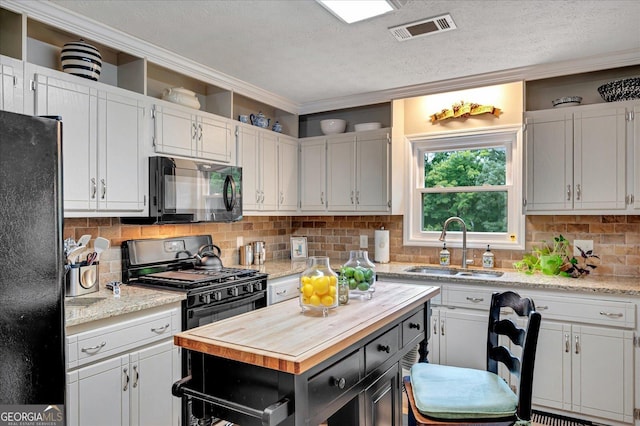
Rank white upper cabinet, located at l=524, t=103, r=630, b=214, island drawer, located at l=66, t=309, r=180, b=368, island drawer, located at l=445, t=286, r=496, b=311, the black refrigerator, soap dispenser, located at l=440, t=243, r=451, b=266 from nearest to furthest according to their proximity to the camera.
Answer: the black refrigerator
island drawer, located at l=66, t=309, r=180, b=368
white upper cabinet, located at l=524, t=103, r=630, b=214
island drawer, located at l=445, t=286, r=496, b=311
soap dispenser, located at l=440, t=243, r=451, b=266

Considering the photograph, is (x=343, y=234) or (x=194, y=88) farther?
(x=343, y=234)

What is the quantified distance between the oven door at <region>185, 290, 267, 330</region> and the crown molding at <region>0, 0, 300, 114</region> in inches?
65.9

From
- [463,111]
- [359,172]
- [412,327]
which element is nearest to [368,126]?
[359,172]

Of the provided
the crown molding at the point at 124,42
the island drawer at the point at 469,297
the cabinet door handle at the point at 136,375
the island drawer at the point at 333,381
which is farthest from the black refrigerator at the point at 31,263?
the island drawer at the point at 469,297

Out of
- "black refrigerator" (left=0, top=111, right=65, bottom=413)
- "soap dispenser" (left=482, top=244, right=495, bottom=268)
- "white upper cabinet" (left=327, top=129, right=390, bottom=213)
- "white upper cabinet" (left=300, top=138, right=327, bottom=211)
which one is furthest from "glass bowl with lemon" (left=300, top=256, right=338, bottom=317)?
"white upper cabinet" (left=300, top=138, right=327, bottom=211)

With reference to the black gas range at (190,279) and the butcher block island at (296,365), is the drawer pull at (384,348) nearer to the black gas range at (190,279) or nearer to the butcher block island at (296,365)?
the butcher block island at (296,365)

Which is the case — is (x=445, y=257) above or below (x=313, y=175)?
below

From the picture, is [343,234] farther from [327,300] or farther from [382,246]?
[327,300]

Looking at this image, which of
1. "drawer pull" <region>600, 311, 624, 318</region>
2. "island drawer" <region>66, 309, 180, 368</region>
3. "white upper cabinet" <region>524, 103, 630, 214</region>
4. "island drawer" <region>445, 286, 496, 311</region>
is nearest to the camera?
"island drawer" <region>66, 309, 180, 368</region>

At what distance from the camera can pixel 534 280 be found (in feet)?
9.55

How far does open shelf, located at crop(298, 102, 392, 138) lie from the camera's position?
4.03 m

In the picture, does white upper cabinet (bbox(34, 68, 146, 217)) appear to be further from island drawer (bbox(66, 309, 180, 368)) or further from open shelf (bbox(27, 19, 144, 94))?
island drawer (bbox(66, 309, 180, 368))

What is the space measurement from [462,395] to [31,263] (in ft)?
5.67

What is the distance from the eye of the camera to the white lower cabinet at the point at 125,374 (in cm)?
189
